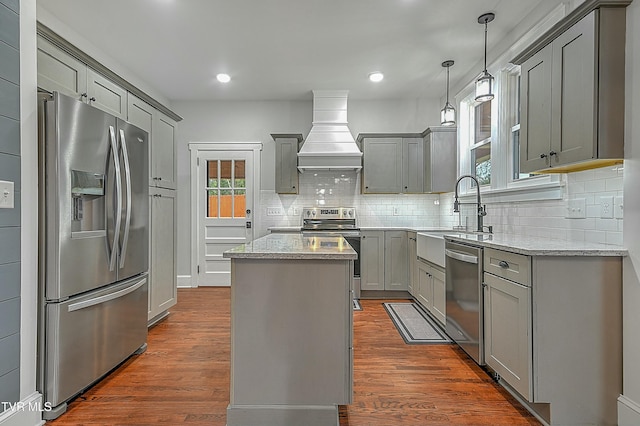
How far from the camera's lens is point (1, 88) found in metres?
1.67

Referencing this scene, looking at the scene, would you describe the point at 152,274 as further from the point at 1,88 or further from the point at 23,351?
the point at 1,88

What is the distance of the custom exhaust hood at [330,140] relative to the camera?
4.69 metres

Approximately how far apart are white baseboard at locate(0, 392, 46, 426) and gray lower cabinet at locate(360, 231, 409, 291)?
344 cm

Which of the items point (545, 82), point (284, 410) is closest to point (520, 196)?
point (545, 82)

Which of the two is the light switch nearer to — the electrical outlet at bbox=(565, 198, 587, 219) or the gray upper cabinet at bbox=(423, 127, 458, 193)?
the electrical outlet at bbox=(565, 198, 587, 219)

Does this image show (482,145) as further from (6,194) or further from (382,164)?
(6,194)

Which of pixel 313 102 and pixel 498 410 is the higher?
pixel 313 102

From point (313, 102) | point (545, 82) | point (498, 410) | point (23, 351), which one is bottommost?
point (498, 410)

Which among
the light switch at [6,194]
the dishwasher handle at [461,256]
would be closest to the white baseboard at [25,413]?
the light switch at [6,194]

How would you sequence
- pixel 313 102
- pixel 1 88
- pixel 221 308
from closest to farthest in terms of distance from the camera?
pixel 1 88, pixel 221 308, pixel 313 102

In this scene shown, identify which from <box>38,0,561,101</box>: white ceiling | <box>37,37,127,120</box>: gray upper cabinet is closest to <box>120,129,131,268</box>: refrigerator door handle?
<box>37,37,127,120</box>: gray upper cabinet

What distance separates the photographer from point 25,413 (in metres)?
1.78

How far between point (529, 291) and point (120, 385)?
8.54ft

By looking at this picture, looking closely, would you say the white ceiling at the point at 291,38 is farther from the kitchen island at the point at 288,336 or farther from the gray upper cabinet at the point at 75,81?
the kitchen island at the point at 288,336
